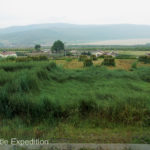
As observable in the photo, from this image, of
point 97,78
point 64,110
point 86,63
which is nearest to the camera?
point 64,110

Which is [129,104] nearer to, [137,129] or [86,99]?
[137,129]

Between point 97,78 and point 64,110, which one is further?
point 97,78

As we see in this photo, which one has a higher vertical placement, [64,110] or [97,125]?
[64,110]

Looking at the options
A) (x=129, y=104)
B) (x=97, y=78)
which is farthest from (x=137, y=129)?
(x=97, y=78)

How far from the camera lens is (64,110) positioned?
9.83ft

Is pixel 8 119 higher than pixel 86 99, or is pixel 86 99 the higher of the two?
pixel 86 99

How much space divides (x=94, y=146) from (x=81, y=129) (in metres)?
0.49

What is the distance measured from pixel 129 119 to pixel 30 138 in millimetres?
1936

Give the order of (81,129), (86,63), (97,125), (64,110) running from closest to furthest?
(81,129) < (97,125) < (64,110) < (86,63)

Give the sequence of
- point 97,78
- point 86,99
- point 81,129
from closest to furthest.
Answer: point 81,129 → point 86,99 → point 97,78

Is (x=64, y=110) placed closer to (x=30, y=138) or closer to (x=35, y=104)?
(x=35, y=104)

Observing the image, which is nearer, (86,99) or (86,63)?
(86,99)

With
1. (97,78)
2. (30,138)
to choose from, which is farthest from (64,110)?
(97,78)

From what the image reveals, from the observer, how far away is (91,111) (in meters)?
3.15
